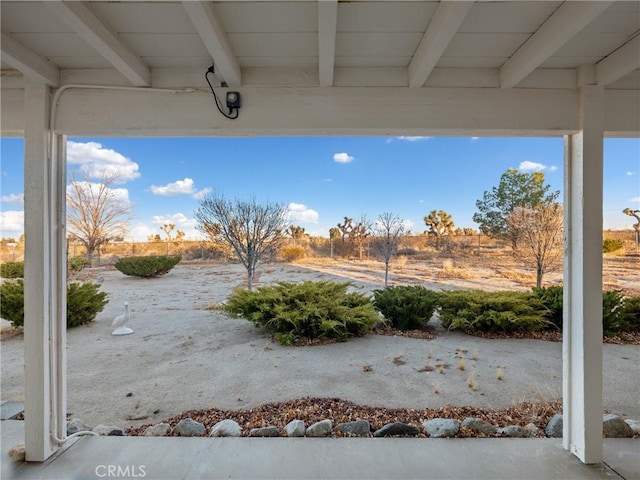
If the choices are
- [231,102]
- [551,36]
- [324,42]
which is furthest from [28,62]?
[551,36]

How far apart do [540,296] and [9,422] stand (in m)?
5.86

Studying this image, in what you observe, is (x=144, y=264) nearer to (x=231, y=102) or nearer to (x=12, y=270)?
(x=12, y=270)

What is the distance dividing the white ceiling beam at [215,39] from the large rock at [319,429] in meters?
2.09

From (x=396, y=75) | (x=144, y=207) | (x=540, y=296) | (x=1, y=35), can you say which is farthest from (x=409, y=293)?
(x=144, y=207)

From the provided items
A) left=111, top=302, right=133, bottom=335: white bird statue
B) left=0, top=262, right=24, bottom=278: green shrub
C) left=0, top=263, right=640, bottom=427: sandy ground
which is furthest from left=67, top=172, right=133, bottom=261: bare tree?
left=111, top=302, right=133, bottom=335: white bird statue

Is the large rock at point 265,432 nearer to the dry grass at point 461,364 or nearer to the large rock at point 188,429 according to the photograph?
the large rock at point 188,429

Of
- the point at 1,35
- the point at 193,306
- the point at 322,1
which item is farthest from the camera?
the point at 193,306

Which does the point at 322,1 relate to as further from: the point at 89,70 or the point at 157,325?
the point at 157,325

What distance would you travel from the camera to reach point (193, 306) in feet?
15.8

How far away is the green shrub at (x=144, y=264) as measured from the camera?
245 inches

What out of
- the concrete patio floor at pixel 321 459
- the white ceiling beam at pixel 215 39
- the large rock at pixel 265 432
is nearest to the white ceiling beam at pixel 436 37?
the white ceiling beam at pixel 215 39

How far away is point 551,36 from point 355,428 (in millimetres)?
2261

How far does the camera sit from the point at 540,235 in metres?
5.17

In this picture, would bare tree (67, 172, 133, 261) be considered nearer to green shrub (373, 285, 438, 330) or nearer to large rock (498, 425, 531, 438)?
green shrub (373, 285, 438, 330)
